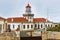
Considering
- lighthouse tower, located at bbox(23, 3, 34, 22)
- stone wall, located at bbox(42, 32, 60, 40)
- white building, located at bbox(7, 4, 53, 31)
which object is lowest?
white building, located at bbox(7, 4, 53, 31)

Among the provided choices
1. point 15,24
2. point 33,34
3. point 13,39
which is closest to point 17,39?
point 13,39

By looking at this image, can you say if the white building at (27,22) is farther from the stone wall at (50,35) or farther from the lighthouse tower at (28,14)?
the stone wall at (50,35)

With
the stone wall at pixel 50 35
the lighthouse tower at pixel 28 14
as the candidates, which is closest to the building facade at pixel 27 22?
the lighthouse tower at pixel 28 14

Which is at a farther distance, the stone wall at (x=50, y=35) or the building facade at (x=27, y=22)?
the building facade at (x=27, y=22)

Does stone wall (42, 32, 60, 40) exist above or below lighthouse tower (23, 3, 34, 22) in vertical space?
above

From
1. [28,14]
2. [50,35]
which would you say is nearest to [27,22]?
[28,14]

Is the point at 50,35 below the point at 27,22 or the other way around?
the other way around

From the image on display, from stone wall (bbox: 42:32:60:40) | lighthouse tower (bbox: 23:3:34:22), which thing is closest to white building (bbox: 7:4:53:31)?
lighthouse tower (bbox: 23:3:34:22)

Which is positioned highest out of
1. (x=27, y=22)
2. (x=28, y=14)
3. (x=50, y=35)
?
(x=50, y=35)

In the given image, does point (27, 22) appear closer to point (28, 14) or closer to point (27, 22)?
point (27, 22)

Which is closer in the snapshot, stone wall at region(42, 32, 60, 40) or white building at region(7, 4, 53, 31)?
stone wall at region(42, 32, 60, 40)

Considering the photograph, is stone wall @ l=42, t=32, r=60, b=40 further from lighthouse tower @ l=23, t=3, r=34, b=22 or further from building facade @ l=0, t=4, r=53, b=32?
lighthouse tower @ l=23, t=3, r=34, b=22

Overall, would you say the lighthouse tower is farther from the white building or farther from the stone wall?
the stone wall

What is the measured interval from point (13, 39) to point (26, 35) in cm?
97
